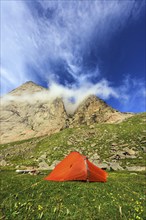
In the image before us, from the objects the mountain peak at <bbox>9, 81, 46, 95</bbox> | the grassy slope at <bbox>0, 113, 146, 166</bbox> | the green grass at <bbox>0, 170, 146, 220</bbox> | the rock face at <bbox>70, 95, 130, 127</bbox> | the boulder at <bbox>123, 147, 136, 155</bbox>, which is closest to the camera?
the green grass at <bbox>0, 170, 146, 220</bbox>

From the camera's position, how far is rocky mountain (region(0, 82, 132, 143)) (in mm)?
116375

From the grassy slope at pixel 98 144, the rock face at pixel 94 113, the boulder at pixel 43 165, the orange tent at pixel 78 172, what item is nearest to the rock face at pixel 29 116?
the rock face at pixel 94 113

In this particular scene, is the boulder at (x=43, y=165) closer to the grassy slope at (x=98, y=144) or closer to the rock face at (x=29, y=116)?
the grassy slope at (x=98, y=144)

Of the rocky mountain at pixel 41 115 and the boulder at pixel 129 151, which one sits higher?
the rocky mountain at pixel 41 115

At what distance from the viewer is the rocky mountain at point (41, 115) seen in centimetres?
11638

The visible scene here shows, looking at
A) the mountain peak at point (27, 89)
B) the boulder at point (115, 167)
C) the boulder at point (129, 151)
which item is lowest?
the boulder at point (115, 167)

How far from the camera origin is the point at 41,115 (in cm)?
13238

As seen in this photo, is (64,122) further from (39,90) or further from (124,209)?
(124,209)

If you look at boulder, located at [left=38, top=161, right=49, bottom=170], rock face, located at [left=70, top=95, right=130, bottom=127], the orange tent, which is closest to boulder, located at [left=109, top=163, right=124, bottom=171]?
boulder, located at [left=38, top=161, right=49, bottom=170]

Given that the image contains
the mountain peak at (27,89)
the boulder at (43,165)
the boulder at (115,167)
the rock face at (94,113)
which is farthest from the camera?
the mountain peak at (27,89)

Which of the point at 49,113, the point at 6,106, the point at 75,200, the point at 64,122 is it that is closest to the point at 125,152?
the point at 75,200

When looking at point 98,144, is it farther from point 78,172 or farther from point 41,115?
point 41,115

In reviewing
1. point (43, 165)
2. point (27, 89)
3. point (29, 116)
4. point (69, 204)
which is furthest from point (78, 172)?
point (27, 89)

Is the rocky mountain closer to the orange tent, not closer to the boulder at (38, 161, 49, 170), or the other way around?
the boulder at (38, 161, 49, 170)
